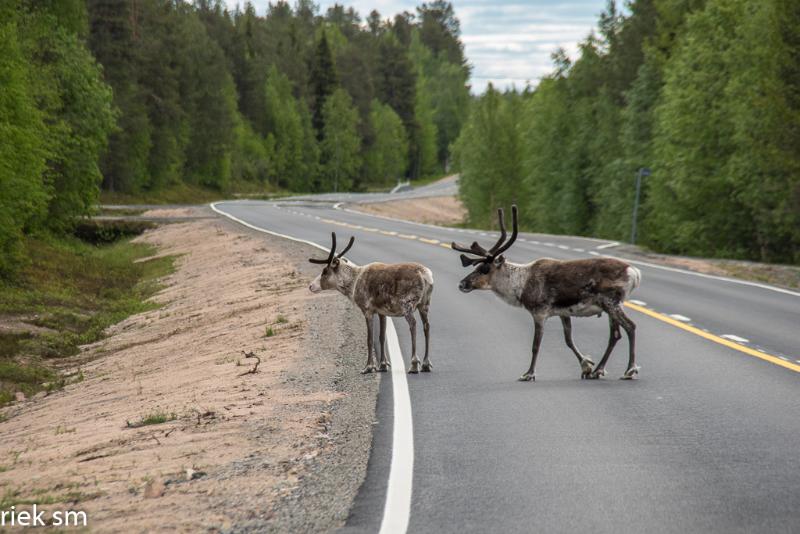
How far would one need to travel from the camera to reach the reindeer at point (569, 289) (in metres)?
10.6

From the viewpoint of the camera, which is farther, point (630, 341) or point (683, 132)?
point (683, 132)

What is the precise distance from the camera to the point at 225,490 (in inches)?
263

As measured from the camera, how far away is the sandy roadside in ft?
21.0

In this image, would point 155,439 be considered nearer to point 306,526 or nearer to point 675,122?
point 306,526

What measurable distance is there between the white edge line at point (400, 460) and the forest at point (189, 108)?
22.0 metres

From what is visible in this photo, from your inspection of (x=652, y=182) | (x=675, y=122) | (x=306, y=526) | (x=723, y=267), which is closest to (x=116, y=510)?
(x=306, y=526)

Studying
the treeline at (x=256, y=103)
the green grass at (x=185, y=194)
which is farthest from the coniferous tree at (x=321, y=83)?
the green grass at (x=185, y=194)

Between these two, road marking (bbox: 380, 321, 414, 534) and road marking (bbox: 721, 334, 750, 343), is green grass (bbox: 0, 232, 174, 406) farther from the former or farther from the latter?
road marking (bbox: 721, 334, 750, 343)

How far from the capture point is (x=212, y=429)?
8.88 metres

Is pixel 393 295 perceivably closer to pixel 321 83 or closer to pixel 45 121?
pixel 45 121

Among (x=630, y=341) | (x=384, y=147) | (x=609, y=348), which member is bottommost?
(x=609, y=348)

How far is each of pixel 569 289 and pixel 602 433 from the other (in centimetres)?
275

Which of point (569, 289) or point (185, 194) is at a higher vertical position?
point (569, 289)

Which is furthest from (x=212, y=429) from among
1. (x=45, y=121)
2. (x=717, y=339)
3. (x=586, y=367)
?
(x=45, y=121)
